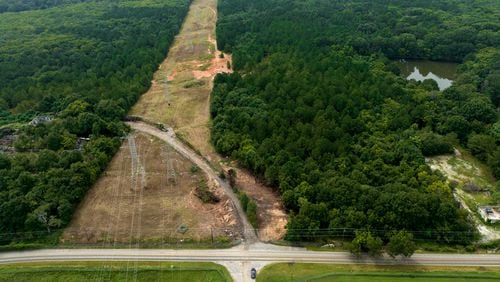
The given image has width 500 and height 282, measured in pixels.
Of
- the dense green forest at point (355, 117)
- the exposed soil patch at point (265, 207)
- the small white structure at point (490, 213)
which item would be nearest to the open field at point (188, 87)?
the dense green forest at point (355, 117)

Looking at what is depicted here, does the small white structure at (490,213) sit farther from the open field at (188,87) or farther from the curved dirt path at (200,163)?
the open field at (188,87)

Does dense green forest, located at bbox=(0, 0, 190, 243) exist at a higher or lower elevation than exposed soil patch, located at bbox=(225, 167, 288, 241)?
higher

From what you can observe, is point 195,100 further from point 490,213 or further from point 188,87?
point 490,213

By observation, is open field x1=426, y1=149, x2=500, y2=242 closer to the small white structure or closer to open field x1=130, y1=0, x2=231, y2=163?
the small white structure

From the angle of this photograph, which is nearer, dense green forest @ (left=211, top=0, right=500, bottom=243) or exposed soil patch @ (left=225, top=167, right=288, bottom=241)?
dense green forest @ (left=211, top=0, right=500, bottom=243)

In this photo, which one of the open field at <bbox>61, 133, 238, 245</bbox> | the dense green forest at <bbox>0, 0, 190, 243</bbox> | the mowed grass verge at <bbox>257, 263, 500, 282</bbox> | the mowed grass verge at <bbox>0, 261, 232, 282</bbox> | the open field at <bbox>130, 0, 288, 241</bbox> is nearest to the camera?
the mowed grass verge at <bbox>257, 263, 500, 282</bbox>

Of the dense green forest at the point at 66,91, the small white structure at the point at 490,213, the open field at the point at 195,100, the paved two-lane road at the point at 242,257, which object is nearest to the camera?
the paved two-lane road at the point at 242,257

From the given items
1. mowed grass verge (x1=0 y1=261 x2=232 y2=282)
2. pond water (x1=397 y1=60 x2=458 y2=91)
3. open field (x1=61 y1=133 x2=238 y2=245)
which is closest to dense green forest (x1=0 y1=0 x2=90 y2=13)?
open field (x1=61 y1=133 x2=238 y2=245)
